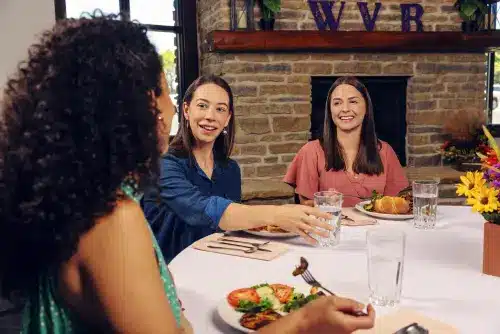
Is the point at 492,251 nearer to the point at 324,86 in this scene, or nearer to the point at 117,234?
the point at 117,234

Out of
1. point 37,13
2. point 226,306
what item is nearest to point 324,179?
point 226,306

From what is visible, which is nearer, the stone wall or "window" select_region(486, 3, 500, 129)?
the stone wall

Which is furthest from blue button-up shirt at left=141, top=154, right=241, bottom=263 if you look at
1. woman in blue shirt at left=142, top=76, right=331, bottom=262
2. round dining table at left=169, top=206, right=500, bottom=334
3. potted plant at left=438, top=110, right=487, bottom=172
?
potted plant at left=438, top=110, right=487, bottom=172

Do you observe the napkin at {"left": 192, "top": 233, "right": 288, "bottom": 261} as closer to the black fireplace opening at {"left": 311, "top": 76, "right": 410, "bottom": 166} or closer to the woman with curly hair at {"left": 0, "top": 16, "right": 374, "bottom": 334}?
the woman with curly hair at {"left": 0, "top": 16, "right": 374, "bottom": 334}

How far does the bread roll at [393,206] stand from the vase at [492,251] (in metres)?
0.48

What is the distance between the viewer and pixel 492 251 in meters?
1.13

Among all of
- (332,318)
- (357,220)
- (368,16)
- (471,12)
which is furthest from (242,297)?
(471,12)

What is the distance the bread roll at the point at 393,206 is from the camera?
164 cm

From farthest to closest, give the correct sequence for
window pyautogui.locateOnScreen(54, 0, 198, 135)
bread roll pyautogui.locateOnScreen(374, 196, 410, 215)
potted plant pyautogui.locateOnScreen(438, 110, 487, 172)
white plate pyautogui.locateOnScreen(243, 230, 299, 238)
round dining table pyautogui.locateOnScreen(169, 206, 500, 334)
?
window pyautogui.locateOnScreen(54, 0, 198, 135) < potted plant pyautogui.locateOnScreen(438, 110, 487, 172) < bread roll pyautogui.locateOnScreen(374, 196, 410, 215) < white plate pyautogui.locateOnScreen(243, 230, 299, 238) < round dining table pyautogui.locateOnScreen(169, 206, 500, 334)

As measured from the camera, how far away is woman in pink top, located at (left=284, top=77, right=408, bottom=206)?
88.4 inches

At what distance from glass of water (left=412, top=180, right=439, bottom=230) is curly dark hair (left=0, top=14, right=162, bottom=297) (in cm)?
106

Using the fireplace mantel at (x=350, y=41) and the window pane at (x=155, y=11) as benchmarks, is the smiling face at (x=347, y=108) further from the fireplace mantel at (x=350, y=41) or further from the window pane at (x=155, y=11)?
the window pane at (x=155, y=11)

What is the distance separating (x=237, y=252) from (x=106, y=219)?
2.16ft

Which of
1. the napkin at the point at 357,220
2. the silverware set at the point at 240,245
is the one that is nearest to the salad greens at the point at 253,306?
the silverware set at the point at 240,245
